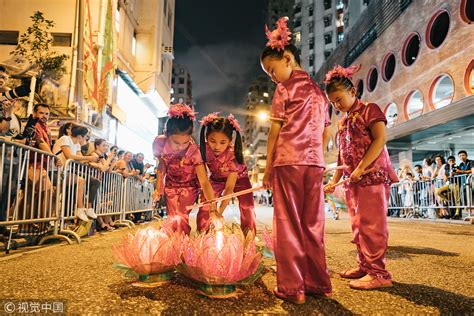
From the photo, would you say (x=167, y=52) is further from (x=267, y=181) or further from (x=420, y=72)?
(x=267, y=181)

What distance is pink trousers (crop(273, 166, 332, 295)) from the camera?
2461 millimetres

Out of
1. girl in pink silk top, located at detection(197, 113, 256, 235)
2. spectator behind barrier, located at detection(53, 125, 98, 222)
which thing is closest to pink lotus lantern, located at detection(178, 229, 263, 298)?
girl in pink silk top, located at detection(197, 113, 256, 235)

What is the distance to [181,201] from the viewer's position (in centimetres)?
398

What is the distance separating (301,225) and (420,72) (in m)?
18.2

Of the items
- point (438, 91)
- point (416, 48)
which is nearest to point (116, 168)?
point (438, 91)

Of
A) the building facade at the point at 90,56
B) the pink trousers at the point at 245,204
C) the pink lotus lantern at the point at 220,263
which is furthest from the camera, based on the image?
the building facade at the point at 90,56

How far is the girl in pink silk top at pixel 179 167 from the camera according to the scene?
382 cm

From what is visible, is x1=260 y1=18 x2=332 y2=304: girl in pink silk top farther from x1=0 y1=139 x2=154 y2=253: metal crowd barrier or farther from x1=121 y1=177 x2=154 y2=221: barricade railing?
x1=121 y1=177 x2=154 y2=221: barricade railing

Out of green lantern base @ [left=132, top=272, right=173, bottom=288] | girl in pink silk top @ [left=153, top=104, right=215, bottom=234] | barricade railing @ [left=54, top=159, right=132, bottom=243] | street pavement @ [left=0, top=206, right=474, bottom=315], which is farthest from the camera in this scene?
barricade railing @ [left=54, top=159, right=132, bottom=243]

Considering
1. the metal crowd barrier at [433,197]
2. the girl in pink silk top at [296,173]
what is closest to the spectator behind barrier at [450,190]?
the metal crowd barrier at [433,197]

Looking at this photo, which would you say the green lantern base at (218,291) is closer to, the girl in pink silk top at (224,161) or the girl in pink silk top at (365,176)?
the girl in pink silk top at (365,176)

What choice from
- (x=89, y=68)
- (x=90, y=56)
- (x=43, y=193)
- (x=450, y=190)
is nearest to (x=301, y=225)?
(x=43, y=193)

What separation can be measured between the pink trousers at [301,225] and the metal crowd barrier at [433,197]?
31.8ft

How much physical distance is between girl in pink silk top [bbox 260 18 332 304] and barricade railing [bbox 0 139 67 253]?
3.70 meters
